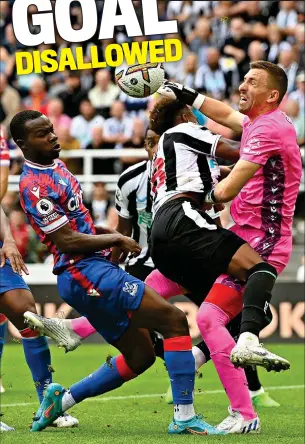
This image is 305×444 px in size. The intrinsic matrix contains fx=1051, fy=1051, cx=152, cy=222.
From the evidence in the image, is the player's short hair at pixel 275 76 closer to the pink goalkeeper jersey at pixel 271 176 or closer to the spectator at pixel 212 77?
the pink goalkeeper jersey at pixel 271 176

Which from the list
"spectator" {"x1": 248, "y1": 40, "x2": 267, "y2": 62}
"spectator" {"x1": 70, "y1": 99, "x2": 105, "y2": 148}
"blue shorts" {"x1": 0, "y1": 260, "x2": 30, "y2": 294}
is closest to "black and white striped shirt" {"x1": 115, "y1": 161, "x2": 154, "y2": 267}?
"blue shorts" {"x1": 0, "y1": 260, "x2": 30, "y2": 294}

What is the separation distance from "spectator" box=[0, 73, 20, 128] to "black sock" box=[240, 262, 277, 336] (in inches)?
439

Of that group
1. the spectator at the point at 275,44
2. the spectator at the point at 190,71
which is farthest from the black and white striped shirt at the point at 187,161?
the spectator at the point at 275,44

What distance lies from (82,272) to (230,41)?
10.6 meters

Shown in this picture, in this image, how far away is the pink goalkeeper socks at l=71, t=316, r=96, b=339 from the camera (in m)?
7.62

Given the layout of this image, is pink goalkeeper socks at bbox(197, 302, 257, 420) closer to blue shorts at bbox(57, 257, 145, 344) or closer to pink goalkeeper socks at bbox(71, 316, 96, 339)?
blue shorts at bbox(57, 257, 145, 344)

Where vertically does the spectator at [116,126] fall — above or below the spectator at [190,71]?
below

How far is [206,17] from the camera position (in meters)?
17.6

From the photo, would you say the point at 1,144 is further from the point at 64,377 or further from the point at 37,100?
the point at 37,100

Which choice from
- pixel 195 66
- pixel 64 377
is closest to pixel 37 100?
pixel 195 66

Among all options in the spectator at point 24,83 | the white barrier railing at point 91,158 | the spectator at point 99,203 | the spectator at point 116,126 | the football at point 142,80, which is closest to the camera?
the football at point 142,80

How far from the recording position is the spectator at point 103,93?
1688 centimetres

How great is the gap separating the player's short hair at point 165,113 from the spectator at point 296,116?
743 cm

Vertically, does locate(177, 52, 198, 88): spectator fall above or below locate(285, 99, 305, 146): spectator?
above
